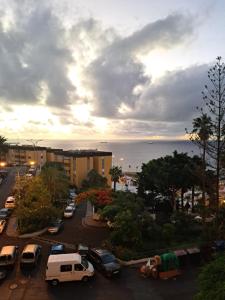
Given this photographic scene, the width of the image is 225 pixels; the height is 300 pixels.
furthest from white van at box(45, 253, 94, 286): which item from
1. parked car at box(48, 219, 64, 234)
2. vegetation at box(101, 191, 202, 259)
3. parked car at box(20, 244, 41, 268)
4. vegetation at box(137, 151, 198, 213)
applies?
vegetation at box(137, 151, 198, 213)

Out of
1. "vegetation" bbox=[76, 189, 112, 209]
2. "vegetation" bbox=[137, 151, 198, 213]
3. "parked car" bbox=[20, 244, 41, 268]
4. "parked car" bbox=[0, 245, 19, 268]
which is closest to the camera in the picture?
"parked car" bbox=[0, 245, 19, 268]

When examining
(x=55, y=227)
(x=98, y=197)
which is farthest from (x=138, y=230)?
(x=98, y=197)

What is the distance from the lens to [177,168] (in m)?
46.1

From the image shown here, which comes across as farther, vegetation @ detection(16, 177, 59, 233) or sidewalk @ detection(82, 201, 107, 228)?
sidewalk @ detection(82, 201, 107, 228)

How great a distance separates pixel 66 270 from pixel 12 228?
58.1 ft

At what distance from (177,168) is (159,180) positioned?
321 cm

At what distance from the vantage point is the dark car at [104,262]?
23.5 metres

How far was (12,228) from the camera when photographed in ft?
125

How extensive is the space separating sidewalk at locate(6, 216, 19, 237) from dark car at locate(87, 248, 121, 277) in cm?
1265

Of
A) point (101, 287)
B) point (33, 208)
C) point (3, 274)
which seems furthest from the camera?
point (33, 208)

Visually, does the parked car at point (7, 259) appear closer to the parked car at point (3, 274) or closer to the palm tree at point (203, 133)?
the parked car at point (3, 274)

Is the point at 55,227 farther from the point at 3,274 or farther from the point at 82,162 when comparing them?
the point at 82,162

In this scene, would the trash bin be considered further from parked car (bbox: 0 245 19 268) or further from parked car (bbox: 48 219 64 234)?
parked car (bbox: 48 219 64 234)

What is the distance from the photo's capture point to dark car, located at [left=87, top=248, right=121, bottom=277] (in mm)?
23484
